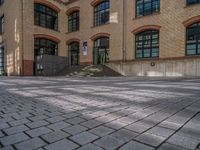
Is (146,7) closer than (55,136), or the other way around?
(55,136)

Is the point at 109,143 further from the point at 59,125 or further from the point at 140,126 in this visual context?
the point at 59,125

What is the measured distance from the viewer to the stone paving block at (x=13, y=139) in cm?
159

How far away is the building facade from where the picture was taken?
14.2 metres

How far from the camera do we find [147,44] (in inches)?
645

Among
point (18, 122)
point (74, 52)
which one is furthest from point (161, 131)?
point (74, 52)

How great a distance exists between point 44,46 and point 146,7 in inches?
473

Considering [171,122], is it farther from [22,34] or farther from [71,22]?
[71,22]

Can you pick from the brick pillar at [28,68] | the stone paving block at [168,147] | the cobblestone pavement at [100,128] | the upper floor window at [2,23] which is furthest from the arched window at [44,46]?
the stone paving block at [168,147]

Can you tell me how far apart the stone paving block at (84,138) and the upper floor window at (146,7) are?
16.3m

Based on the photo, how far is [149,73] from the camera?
1548cm

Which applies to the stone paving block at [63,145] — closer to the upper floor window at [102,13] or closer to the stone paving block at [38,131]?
the stone paving block at [38,131]

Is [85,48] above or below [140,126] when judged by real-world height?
above

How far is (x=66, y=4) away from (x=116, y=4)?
8.10 meters

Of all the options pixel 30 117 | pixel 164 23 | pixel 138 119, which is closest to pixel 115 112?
pixel 138 119
